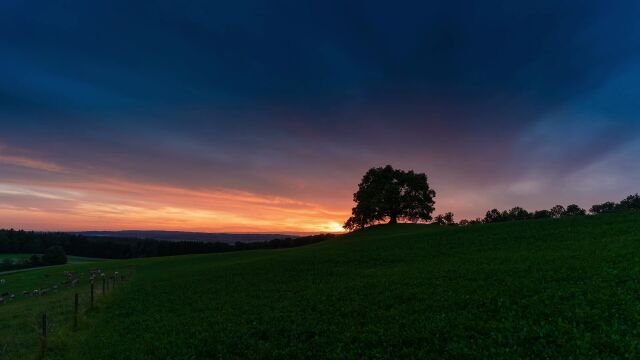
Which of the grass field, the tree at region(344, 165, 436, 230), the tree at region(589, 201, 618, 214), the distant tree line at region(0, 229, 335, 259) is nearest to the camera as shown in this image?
the grass field

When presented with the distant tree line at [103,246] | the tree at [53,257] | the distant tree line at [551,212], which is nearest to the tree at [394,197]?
the distant tree line at [551,212]

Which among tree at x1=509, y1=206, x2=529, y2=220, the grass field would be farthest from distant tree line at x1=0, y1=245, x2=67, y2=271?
tree at x1=509, y1=206, x2=529, y2=220

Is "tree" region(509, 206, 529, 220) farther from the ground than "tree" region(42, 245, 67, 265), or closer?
farther from the ground

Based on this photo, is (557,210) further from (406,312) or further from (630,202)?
(406,312)

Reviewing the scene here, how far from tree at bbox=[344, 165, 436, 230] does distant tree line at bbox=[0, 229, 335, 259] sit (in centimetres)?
5628

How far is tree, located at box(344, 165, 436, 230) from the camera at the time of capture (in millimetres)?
94750

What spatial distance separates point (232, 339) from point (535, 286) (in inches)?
633

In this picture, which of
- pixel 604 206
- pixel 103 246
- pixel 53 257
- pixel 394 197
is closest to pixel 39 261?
pixel 53 257

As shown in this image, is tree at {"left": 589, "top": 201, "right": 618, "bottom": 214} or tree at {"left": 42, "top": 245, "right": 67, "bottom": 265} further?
tree at {"left": 42, "top": 245, "right": 67, "bottom": 265}

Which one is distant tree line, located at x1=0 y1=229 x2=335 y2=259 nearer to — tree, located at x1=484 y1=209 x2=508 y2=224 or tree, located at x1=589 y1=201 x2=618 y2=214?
tree, located at x1=484 y1=209 x2=508 y2=224

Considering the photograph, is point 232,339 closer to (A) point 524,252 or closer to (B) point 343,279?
(B) point 343,279

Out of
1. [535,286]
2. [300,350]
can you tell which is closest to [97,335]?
[300,350]

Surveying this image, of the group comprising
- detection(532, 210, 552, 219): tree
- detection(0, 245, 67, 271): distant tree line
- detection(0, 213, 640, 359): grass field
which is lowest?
detection(0, 245, 67, 271): distant tree line

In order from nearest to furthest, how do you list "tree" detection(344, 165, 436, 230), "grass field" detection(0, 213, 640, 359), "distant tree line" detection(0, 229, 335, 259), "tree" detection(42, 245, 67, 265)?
1. "grass field" detection(0, 213, 640, 359)
2. "tree" detection(344, 165, 436, 230)
3. "tree" detection(42, 245, 67, 265)
4. "distant tree line" detection(0, 229, 335, 259)
